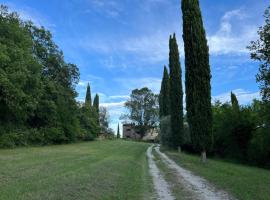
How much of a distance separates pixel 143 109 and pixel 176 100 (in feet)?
212

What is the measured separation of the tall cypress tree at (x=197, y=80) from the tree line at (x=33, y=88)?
15323mm

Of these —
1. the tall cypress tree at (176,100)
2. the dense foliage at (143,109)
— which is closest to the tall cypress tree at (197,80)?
the tall cypress tree at (176,100)

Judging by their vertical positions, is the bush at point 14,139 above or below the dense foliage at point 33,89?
below

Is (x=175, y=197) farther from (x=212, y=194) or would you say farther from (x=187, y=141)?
(x=187, y=141)

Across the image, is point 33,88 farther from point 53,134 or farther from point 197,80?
point 197,80

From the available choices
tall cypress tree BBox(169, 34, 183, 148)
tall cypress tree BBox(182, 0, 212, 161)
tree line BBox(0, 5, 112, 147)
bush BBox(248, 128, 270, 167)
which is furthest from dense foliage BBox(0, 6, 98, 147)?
bush BBox(248, 128, 270, 167)

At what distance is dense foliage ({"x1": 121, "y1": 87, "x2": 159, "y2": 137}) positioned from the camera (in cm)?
9838

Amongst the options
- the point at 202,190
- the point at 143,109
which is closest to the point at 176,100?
the point at 202,190

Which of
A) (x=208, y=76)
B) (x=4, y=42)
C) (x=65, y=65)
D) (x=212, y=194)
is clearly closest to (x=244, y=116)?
(x=208, y=76)

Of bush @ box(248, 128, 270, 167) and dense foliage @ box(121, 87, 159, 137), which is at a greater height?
dense foliage @ box(121, 87, 159, 137)

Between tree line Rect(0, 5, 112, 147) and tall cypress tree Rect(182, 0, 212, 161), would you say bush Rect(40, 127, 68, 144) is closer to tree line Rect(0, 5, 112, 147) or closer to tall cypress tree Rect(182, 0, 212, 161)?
tree line Rect(0, 5, 112, 147)

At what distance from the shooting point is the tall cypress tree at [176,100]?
3462cm

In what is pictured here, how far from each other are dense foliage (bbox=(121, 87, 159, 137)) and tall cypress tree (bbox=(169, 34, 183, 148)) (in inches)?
2365

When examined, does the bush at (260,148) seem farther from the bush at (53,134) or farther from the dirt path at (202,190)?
the bush at (53,134)
